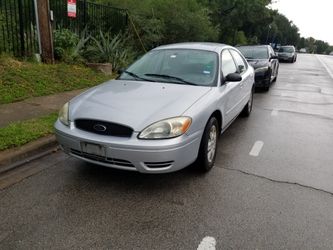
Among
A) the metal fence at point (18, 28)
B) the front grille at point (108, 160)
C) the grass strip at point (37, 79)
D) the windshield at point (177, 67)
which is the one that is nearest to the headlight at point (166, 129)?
the front grille at point (108, 160)

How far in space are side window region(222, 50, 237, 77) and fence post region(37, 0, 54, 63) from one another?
17.3 feet

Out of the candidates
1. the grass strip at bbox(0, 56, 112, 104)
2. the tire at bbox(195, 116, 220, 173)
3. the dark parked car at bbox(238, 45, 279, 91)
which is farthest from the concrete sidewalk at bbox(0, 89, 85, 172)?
the dark parked car at bbox(238, 45, 279, 91)

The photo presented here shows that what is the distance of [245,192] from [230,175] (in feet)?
1.50

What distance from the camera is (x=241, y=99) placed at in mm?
5762

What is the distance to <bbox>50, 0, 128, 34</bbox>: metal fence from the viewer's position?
34.7 feet

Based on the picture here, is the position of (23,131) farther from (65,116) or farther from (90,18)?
(90,18)

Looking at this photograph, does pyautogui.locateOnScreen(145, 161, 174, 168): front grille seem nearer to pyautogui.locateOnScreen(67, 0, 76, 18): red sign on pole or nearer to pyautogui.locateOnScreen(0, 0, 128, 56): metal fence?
pyautogui.locateOnScreen(0, 0, 128, 56): metal fence

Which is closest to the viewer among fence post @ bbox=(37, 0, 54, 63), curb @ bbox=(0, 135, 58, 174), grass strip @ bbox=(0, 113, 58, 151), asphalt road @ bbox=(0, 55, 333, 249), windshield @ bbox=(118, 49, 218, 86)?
asphalt road @ bbox=(0, 55, 333, 249)

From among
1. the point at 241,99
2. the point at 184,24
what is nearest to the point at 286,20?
the point at 184,24

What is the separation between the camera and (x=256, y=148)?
5145 mm

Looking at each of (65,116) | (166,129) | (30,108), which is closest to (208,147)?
(166,129)

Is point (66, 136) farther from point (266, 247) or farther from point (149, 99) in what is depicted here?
point (266, 247)

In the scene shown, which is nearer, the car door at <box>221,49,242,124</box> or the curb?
the curb

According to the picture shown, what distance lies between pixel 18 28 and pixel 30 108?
403 centimetres
